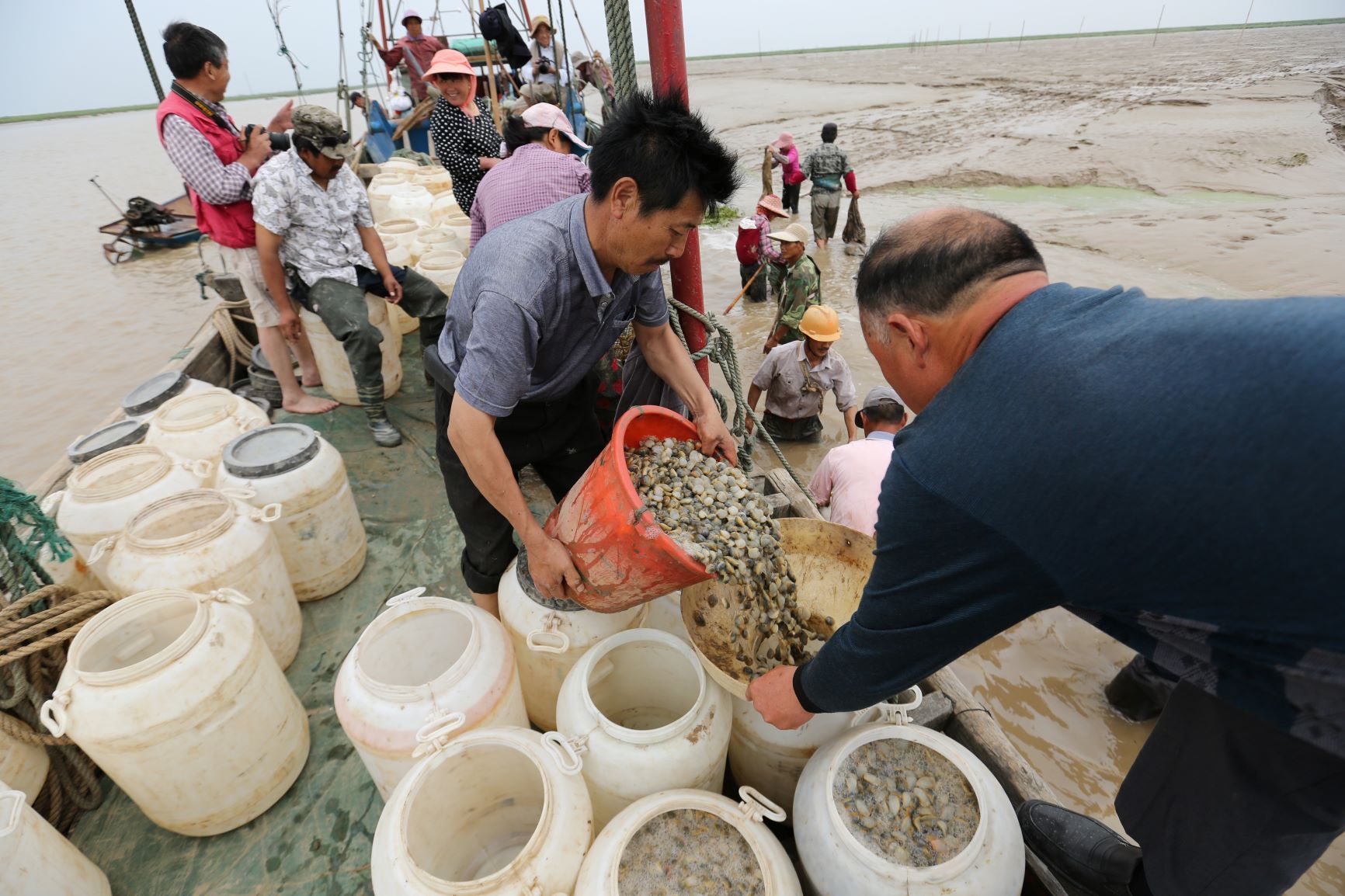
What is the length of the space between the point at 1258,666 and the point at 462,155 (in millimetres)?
6154

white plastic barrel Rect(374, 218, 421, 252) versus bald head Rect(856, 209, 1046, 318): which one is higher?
bald head Rect(856, 209, 1046, 318)

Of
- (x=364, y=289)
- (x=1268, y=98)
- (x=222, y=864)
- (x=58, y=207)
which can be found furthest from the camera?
(x=1268, y=98)

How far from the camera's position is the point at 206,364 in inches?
206

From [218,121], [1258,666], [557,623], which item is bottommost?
[557,623]

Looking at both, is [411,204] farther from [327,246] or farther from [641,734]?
[641,734]

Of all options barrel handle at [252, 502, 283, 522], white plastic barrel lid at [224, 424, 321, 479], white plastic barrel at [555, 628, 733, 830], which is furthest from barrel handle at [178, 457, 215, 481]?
white plastic barrel at [555, 628, 733, 830]

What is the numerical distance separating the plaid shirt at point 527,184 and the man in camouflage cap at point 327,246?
1029 millimetres

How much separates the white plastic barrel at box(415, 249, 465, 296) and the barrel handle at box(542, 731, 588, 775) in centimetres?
451

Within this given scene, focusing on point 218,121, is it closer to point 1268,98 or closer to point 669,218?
point 669,218

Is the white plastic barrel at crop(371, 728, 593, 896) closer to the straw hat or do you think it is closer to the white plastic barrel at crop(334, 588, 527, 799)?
the white plastic barrel at crop(334, 588, 527, 799)

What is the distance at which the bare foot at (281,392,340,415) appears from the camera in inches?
191

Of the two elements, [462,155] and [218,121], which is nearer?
[218,121]

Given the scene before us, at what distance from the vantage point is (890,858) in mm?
1569

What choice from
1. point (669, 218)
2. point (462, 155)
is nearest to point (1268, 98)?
point (462, 155)
